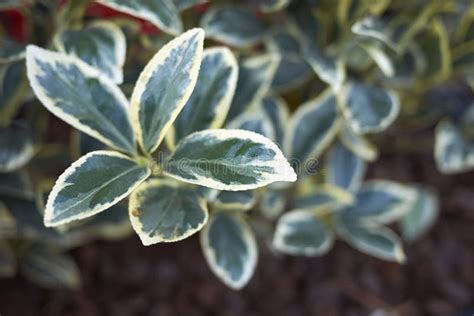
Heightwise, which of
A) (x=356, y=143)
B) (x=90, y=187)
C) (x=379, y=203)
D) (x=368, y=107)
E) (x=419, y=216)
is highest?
(x=90, y=187)

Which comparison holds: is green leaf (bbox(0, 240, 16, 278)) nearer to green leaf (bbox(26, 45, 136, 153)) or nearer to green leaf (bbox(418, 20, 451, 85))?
green leaf (bbox(26, 45, 136, 153))

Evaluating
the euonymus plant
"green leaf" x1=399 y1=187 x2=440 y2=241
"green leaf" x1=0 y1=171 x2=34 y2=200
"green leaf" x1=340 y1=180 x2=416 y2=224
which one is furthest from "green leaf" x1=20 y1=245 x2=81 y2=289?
"green leaf" x1=399 y1=187 x2=440 y2=241

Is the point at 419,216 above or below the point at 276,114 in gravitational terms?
below

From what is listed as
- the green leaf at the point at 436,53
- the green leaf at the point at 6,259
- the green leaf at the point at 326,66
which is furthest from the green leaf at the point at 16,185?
the green leaf at the point at 436,53

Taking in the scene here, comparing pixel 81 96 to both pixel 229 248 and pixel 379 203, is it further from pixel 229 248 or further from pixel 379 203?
pixel 379 203

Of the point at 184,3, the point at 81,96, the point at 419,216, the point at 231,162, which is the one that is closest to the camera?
the point at 231,162

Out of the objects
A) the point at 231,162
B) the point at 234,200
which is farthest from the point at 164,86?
the point at 234,200

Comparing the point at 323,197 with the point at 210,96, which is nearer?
the point at 210,96
